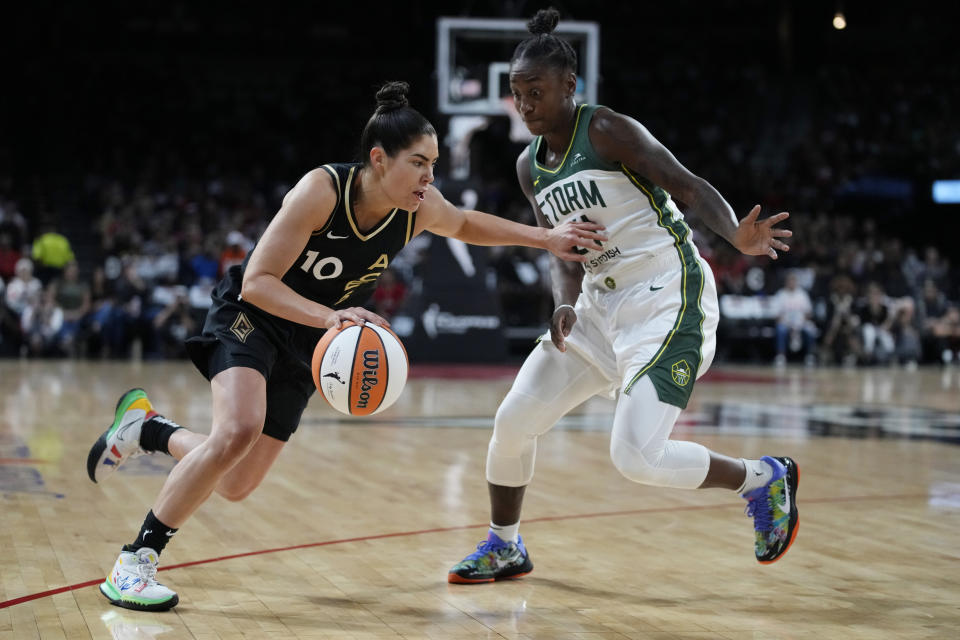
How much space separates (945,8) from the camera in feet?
83.0

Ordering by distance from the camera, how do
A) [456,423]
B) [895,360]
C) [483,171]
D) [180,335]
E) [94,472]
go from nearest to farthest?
[94,472], [456,423], [180,335], [895,360], [483,171]

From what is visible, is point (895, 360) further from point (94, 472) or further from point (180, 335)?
point (94, 472)

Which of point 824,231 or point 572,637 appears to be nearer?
point 572,637

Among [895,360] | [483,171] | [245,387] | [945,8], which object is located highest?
[945,8]

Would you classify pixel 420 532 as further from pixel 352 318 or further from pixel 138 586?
pixel 352 318

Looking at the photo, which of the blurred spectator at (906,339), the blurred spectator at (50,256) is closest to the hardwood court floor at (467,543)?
the blurred spectator at (50,256)

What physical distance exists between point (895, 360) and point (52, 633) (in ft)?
54.2

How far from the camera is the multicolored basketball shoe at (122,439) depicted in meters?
4.69

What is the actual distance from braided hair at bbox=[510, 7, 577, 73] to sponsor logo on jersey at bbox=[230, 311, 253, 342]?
134 cm

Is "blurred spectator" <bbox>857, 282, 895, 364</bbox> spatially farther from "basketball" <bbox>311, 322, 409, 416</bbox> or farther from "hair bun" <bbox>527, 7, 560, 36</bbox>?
"basketball" <bbox>311, 322, 409, 416</bbox>

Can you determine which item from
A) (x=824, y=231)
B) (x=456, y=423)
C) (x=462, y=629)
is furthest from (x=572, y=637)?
(x=824, y=231)

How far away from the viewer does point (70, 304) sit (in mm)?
15664

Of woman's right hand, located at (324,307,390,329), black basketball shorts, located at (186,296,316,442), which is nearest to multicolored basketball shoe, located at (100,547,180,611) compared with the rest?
black basketball shorts, located at (186,296,316,442)

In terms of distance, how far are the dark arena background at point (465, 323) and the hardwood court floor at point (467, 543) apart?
0.02 metres
